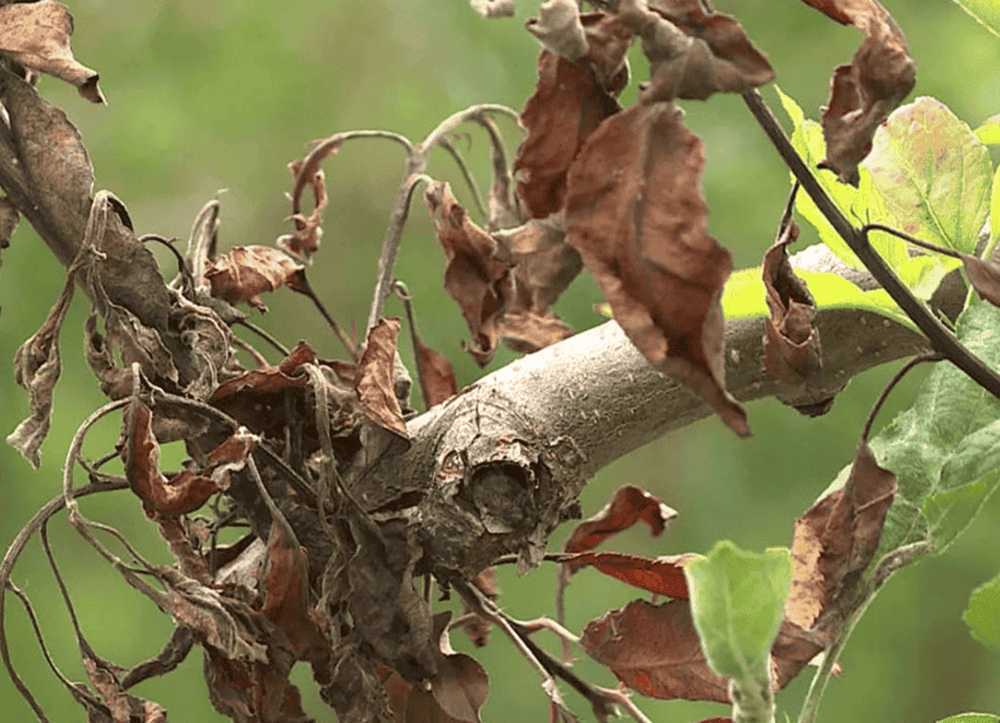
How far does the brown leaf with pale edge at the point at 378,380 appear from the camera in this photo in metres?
0.36

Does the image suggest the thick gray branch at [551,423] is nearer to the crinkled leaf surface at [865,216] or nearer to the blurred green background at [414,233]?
the crinkled leaf surface at [865,216]

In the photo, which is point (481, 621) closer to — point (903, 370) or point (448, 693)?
point (448, 693)

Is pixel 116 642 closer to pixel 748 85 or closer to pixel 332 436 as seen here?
pixel 332 436

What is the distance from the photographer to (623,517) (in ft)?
1.51

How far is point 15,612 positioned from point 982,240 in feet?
3.22

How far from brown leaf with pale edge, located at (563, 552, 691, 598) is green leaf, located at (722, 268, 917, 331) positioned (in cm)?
11

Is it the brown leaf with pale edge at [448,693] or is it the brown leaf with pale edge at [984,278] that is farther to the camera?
the brown leaf with pale edge at [448,693]

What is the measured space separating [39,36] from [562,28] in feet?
0.59

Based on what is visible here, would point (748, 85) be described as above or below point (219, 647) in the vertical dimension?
above

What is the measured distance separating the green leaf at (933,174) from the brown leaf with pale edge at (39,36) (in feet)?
0.74

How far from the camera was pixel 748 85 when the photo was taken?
0.22 m

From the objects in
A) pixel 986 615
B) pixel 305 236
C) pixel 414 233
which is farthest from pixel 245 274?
pixel 414 233

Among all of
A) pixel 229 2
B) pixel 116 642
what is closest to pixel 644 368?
pixel 116 642

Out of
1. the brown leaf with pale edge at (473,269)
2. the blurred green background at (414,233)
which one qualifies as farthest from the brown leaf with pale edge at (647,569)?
the blurred green background at (414,233)
